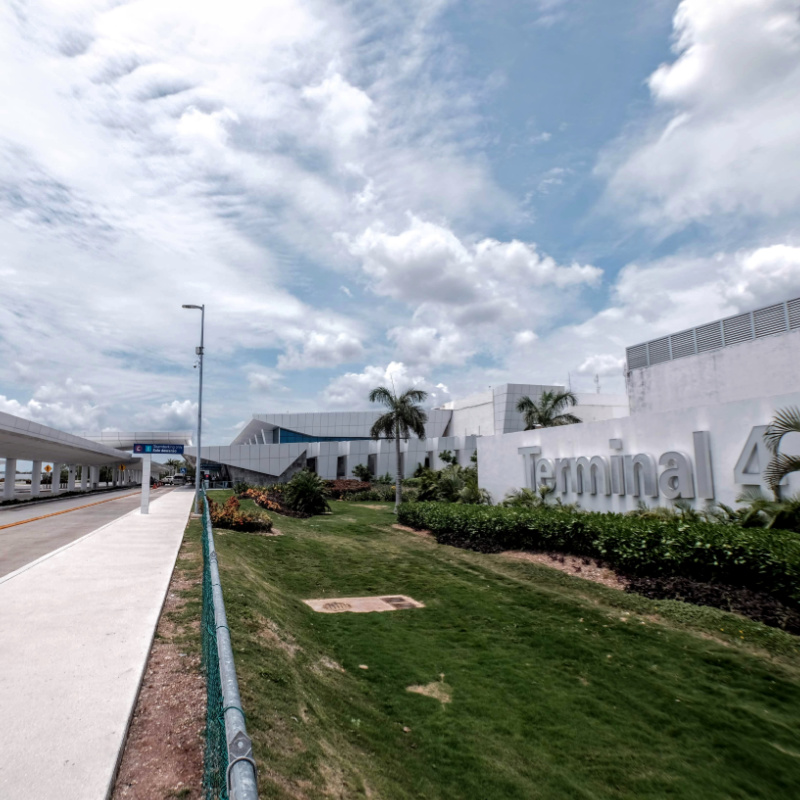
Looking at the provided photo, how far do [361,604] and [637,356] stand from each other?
15.5 meters

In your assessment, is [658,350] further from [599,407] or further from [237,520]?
[599,407]

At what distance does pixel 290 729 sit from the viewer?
4715mm

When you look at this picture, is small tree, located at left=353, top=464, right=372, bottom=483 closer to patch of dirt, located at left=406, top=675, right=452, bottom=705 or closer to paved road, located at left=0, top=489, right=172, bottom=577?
paved road, located at left=0, top=489, right=172, bottom=577

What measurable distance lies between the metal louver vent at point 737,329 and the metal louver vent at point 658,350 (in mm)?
2494

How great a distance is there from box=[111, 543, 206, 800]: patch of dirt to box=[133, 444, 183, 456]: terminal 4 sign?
61.3ft

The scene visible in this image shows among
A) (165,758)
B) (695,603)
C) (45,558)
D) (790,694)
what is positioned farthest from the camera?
(45,558)

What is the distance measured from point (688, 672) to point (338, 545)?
1207cm

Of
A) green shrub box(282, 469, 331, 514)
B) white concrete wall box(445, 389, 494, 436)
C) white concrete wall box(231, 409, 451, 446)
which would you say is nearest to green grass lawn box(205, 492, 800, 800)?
green shrub box(282, 469, 331, 514)

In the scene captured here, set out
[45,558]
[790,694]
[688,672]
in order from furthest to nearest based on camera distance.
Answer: [45,558]
[688,672]
[790,694]

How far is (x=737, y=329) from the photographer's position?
17141 millimetres

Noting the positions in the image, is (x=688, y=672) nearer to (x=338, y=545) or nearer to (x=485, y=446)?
(x=338, y=545)

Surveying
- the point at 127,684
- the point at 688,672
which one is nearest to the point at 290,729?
the point at 127,684

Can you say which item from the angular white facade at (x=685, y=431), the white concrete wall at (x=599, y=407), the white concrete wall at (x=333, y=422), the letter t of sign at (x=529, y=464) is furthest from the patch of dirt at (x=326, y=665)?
the white concrete wall at (x=333, y=422)

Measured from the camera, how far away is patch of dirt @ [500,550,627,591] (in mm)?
11609
